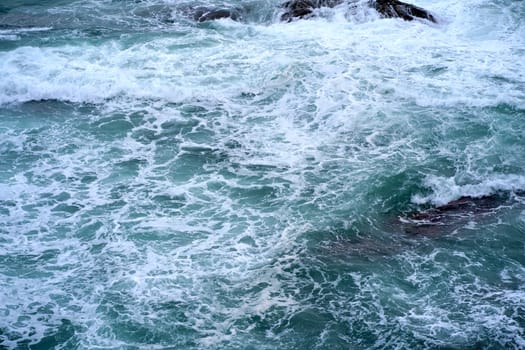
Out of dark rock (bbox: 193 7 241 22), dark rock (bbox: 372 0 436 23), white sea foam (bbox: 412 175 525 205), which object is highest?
dark rock (bbox: 372 0 436 23)

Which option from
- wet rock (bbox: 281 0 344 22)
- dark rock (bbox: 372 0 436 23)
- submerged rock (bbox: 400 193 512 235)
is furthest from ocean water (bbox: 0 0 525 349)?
wet rock (bbox: 281 0 344 22)

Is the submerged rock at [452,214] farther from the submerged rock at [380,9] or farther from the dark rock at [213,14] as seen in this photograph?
the dark rock at [213,14]

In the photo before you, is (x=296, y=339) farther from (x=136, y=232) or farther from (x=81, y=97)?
(x=81, y=97)

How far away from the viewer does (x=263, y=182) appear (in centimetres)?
1111

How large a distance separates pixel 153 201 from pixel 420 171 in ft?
16.8

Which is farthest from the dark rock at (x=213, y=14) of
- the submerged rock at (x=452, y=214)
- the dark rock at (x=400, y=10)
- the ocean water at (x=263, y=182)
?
the submerged rock at (x=452, y=214)

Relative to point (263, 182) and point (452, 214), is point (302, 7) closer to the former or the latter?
point (263, 182)

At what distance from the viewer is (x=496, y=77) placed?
560 inches

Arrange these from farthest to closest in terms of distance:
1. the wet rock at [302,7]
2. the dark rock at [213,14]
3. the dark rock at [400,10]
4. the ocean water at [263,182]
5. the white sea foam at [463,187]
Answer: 1. the dark rock at [213,14]
2. the wet rock at [302,7]
3. the dark rock at [400,10]
4. the white sea foam at [463,187]
5. the ocean water at [263,182]

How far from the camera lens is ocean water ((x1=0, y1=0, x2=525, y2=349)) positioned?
8320 mm

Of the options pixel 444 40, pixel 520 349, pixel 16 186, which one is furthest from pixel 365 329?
pixel 444 40

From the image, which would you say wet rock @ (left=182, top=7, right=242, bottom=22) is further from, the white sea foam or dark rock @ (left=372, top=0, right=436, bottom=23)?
the white sea foam

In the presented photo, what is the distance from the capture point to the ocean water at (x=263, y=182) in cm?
832

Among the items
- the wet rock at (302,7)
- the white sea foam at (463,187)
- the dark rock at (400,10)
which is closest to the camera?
the white sea foam at (463,187)
